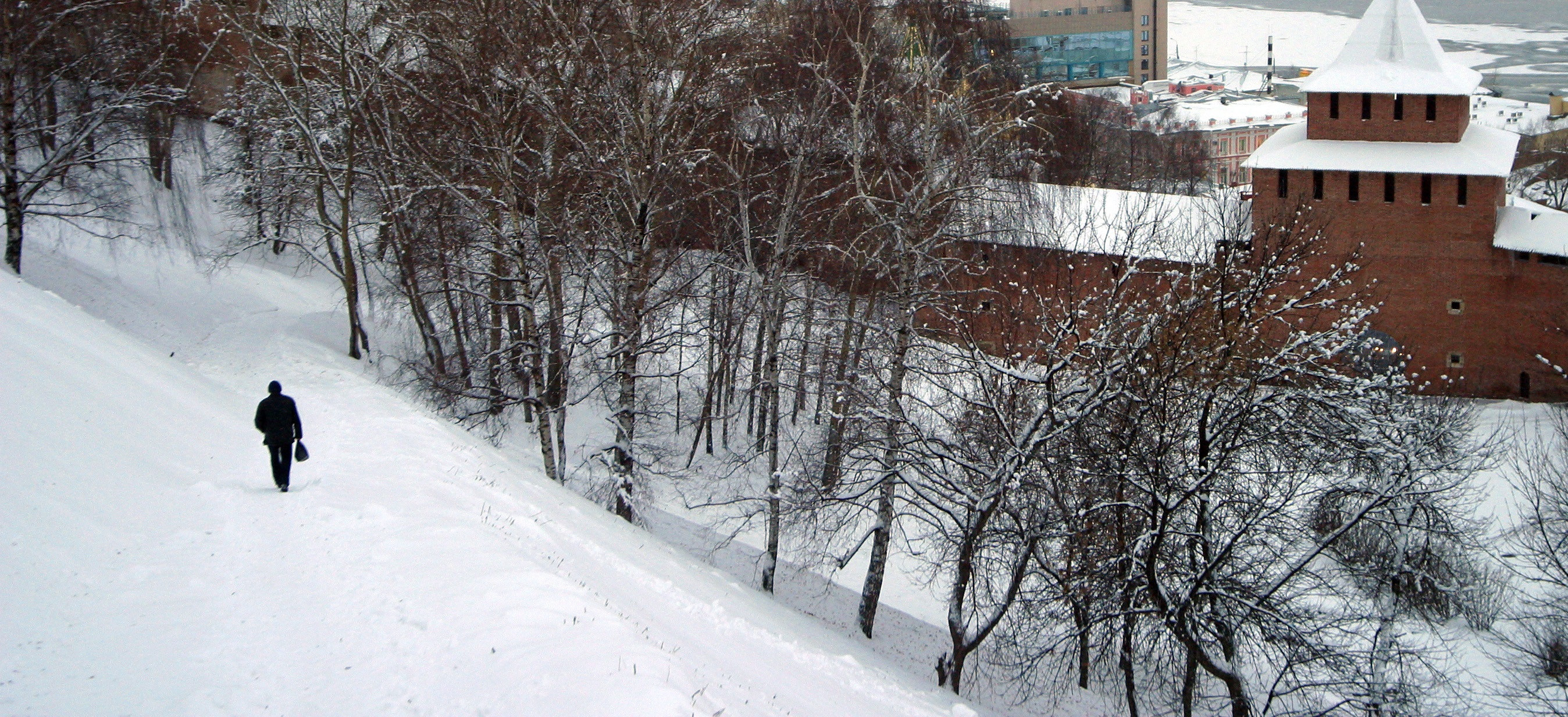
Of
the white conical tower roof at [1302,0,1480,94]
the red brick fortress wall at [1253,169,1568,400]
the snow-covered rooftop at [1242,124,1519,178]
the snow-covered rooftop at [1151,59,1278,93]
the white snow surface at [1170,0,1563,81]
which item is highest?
the white snow surface at [1170,0,1563,81]

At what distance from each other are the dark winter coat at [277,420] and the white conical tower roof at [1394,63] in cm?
2754

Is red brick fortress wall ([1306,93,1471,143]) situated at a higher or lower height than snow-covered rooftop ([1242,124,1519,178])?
higher

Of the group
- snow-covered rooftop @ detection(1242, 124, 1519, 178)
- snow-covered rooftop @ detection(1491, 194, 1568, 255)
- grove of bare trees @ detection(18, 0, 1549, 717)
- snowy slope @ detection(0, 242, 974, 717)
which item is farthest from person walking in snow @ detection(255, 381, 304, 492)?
snow-covered rooftop @ detection(1491, 194, 1568, 255)

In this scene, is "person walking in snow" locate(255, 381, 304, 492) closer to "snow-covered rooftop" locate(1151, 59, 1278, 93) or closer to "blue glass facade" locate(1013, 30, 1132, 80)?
"blue glass facade" locate(1013, 30, 1132, 80)

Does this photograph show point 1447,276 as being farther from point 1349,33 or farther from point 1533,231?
point 1349,33

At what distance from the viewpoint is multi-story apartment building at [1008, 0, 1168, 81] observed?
95188 millimetres

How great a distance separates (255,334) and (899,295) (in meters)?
12.6

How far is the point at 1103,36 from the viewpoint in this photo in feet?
319

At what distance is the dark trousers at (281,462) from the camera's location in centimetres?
1024

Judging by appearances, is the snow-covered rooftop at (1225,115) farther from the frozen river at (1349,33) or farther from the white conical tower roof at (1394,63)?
the frozen river at (1349,33)

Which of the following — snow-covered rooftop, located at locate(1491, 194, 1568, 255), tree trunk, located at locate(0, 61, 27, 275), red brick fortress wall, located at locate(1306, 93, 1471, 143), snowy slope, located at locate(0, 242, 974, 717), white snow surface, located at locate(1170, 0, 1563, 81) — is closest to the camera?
snowy slope, located at locate(0, 242, 974, 717)

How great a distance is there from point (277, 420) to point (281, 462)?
45cm

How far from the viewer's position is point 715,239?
57.2ft

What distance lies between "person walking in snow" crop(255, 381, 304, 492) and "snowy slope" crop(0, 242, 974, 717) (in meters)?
0.21
